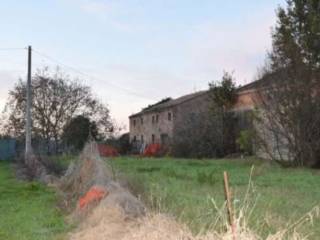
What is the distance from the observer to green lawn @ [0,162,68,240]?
33.1ft

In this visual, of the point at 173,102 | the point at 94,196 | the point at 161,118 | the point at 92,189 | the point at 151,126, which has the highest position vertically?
the point at 173,102

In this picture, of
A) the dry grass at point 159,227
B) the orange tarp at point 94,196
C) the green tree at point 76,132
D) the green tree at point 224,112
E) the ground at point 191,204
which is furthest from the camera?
the green tree at point 76,132

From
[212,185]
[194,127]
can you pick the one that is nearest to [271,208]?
[212,185]

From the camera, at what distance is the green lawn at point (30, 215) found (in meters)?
10.1

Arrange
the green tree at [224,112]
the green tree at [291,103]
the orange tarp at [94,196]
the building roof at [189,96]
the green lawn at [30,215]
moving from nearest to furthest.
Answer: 1. the green lawn at [30,215]
2. the orange tarp at [94,196]
3. the green tree at [291,103]
4. the building roof at [189,96]
5. the green tree at [224,112]

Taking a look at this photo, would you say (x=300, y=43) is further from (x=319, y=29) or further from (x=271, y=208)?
(x=271, y=208)

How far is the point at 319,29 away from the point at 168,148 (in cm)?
1670

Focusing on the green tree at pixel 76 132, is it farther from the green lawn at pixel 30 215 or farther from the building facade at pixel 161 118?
the green lawn at pixel 30 215

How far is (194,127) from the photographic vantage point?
41.2 m

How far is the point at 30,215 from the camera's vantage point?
1210cm

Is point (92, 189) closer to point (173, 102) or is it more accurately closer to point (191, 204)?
point (191, 204)

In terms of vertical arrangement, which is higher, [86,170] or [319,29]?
[319,29]

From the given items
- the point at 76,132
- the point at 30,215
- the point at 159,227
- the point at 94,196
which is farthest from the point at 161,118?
the point at 159,227

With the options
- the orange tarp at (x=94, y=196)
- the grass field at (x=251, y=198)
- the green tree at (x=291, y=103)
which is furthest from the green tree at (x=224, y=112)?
the orange tarp at (x=94, y=196)
